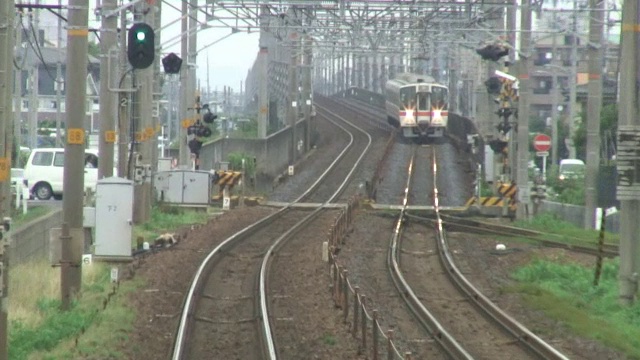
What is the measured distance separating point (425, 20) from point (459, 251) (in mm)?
19268

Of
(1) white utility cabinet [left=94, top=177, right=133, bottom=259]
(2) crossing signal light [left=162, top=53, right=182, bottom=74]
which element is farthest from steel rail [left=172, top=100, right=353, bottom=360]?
(2) crossing signal light [left=162, top=53, right=182, bottom=74]

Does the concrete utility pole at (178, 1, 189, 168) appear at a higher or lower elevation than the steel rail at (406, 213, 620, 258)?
higher

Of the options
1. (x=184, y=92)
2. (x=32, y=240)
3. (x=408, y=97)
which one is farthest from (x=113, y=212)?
(x=408, y=97)

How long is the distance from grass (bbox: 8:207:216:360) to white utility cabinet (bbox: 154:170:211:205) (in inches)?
490

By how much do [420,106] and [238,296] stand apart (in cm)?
4052

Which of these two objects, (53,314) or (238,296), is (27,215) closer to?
(238,296)

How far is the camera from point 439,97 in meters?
60.4

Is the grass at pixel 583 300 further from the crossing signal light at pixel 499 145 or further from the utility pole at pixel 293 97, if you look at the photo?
the utility pole at pixel 293 97

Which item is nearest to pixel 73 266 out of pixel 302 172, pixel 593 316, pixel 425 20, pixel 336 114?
pixel 593 316

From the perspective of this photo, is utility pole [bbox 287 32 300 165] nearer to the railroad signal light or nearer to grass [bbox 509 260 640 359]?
the railroad signal light

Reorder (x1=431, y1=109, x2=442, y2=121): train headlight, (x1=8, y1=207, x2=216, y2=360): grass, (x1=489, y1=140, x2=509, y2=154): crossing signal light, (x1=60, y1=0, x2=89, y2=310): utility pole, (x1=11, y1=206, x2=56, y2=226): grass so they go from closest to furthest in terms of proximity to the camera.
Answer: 1. (x1=8, y1=207, x2=216, y2=360): grass
2. (x1=60, y1=0, x2=89, y2=310): utility pole
3. (x1=11, y1=206, x2=56, y2=226): grass
4. (x1=489, y1=140, x2=509, y2=154): crossing signal light
5. (x1=431, y1=109, x2=442, y2=121): train headlight

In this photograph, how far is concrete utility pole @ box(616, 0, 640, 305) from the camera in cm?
1808

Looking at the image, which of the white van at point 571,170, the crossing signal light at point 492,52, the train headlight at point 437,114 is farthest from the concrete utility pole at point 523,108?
the train headlight at point 437,114

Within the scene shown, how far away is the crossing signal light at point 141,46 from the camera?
15.5 m
